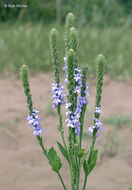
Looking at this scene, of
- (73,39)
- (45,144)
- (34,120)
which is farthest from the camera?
(45,144)

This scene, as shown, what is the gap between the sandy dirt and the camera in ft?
8.59

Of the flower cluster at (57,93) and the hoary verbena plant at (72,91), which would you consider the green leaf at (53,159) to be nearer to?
the hoary verbena plant at (72,91)

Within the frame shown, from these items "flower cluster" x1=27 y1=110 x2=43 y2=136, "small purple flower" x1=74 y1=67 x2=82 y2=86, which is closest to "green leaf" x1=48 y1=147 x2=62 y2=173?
"flower cluster" x1=27 y1=110 x2=43 y2=136

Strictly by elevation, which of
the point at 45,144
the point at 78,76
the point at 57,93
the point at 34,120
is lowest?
the point at 45,144

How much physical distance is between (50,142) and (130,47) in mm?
3657

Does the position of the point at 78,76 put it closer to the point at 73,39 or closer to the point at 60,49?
the point at 73,39

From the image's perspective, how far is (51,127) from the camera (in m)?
3.52

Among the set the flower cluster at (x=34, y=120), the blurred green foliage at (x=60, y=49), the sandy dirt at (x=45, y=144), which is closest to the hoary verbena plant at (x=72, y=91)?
the flower cluster at (x=34, y=120)

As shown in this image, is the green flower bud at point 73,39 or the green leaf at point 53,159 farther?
the green leaf at point 53,159

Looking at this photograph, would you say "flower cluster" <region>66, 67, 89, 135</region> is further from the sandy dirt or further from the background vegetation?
the background vegetation

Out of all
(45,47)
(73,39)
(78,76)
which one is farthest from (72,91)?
(45,47)

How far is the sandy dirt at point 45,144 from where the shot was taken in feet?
8.59

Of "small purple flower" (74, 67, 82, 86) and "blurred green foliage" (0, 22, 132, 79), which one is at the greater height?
"small purple flower" (74, 67, 82, 86)

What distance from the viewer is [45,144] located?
3188 millimetres
